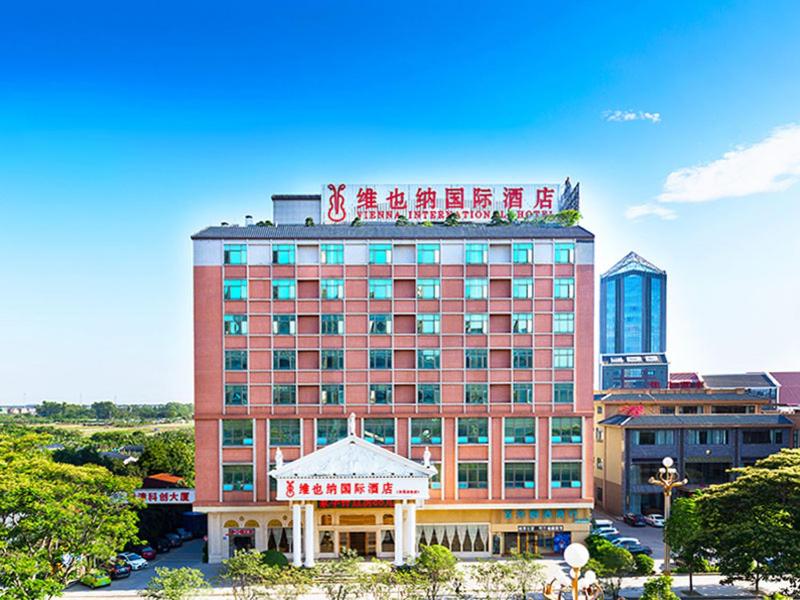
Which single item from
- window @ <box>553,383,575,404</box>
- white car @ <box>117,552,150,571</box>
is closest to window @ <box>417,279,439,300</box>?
window @ <box>553,383,575,404</box>

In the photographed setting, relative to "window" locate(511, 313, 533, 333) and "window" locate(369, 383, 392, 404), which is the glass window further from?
"window" locate(511, 313, 533, 333)

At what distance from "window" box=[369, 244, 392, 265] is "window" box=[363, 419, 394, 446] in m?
8.13

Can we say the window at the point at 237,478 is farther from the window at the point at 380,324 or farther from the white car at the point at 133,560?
the window at the point at 380,324

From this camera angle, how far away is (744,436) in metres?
39.0

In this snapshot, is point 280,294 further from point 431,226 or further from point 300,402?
point 431,226

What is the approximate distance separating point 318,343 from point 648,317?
95651mm

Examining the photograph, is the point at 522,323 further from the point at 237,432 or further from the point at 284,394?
the point at 237,432

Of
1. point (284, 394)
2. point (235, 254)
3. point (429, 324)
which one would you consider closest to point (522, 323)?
point (429, 324)

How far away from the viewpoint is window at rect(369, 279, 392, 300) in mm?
30672

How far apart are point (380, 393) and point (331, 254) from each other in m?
7.56

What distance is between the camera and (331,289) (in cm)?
3062

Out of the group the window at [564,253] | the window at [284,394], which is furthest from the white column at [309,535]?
the window at [564,253]

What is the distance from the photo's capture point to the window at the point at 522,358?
30797 mm

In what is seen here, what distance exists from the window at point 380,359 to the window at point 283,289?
505 centimetres
